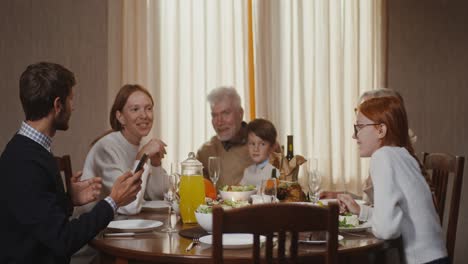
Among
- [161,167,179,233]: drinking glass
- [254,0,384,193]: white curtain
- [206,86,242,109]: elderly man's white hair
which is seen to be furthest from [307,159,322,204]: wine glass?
[254,0,384,193]: white curtain

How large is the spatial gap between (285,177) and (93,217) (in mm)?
881

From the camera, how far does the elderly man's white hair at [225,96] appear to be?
12.0ft

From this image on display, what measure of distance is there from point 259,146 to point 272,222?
1.87m

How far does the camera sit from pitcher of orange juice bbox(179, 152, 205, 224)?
7.30ft

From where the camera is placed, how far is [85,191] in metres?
2.14

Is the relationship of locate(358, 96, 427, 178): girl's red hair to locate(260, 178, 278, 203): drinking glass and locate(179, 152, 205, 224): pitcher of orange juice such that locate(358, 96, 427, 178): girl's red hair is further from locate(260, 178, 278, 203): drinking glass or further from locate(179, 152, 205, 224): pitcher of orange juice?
locate(179, 152, 205, 224): pitcher of orange juice

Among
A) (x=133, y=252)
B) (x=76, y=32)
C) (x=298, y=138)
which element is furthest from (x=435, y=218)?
(x=76, y=32)

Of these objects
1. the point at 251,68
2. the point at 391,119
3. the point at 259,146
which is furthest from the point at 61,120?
the point at 251,68

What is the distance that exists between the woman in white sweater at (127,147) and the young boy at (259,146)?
0.53 m

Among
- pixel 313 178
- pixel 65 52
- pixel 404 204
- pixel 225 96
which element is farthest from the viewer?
pixel 65 52

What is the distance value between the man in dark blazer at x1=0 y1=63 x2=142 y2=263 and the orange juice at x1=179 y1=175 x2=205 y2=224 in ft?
0.96

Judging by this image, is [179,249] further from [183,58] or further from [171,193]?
[183,58]

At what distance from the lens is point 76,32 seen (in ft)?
13.2

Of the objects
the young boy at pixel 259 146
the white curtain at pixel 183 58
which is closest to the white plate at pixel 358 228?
the young boy at pixel 259 146
